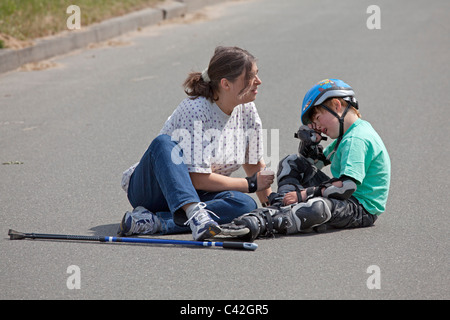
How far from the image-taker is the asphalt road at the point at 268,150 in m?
3.86

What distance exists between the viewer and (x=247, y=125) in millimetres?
4867

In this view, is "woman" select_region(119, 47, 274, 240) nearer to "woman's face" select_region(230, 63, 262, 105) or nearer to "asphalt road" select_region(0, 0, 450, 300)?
"woman's face" select_region(230, 63, 262, 105)

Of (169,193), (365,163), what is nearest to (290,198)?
(365,163)

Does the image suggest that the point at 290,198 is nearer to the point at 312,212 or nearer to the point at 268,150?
the point at 312,212

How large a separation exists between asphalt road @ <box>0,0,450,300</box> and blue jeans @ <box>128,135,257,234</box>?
216 millimetres

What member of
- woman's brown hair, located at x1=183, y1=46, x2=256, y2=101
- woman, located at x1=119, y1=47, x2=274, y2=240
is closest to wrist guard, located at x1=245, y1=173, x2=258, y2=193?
woman, located at x1=119, y1=47, x2=274, y2=240

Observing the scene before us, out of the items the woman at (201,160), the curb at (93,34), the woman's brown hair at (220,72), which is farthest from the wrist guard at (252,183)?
the curb at (93,34)

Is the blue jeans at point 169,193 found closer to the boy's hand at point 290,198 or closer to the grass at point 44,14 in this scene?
the boy's hand at point 290,198

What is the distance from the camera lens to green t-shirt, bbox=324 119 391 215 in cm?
446

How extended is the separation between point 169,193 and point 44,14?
7.45m

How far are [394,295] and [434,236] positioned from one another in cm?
108

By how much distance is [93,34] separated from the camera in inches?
440

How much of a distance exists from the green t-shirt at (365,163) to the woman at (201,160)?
482mm
